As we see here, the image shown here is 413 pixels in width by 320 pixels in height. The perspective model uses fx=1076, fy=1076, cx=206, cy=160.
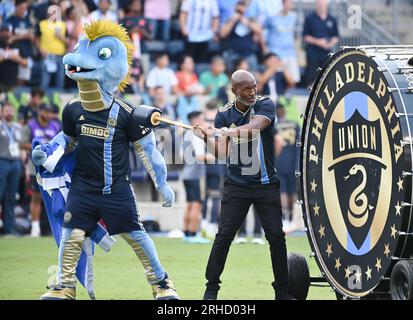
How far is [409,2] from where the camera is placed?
21.2m

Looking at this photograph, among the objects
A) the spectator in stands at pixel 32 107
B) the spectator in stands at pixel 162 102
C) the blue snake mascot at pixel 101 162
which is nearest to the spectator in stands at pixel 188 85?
the spectator in stands at pixel 162 102

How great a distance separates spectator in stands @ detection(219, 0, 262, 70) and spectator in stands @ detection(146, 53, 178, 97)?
1.21m

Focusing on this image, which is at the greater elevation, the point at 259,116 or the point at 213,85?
the point at 259,116

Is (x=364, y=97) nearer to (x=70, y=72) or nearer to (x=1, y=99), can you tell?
(x=70, y=72)

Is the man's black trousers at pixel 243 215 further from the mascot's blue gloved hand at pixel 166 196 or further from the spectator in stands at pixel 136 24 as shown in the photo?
the spectator in stands at pixel 136 24

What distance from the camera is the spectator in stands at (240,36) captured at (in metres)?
18.9

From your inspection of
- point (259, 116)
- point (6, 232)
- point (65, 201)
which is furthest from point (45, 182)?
point (6, 232)

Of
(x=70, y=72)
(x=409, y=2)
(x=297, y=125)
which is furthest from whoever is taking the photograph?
(x=409, y=2)

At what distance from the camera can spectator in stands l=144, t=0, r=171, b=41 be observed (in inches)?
744

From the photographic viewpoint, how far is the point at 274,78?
18828 millimetres

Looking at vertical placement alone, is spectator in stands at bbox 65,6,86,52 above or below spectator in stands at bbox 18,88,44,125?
above

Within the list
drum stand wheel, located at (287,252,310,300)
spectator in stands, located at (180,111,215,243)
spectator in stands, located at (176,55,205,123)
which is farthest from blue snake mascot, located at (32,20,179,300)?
spectator in stands, located at (176,55,205,123)

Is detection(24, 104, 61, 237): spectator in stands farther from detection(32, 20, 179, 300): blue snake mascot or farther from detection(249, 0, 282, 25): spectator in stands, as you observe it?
detection(32, 20, 179, 300): blue snake mascot

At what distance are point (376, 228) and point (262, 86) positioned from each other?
35.0ft
